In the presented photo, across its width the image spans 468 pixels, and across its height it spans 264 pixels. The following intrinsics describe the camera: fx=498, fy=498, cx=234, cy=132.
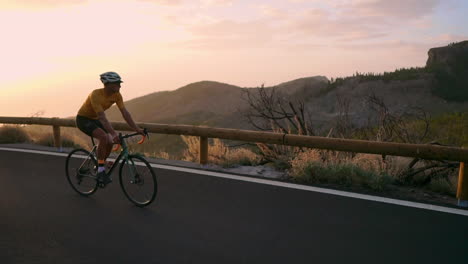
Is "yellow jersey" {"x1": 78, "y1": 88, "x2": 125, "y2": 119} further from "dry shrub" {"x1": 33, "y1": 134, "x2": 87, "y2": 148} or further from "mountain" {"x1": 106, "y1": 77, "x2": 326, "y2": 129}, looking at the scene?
"mountain" {"x1": 106, "y1": 77, "x2": 326, "y2": 129}

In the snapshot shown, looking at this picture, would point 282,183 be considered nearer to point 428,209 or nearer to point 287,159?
point 287,159

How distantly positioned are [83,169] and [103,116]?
1.56 meters

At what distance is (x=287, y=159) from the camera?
33.0ft

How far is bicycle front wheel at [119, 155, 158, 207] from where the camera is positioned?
7062 mm

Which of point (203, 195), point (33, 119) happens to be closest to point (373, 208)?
point (203, 195)

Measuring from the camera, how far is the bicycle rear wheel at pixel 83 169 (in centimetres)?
795

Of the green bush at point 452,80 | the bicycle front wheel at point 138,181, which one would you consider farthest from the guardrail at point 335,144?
the green bush at point 452,80

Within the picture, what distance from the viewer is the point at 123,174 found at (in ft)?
24.1

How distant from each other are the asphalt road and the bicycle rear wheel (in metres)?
0.17

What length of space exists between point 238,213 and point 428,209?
267cm

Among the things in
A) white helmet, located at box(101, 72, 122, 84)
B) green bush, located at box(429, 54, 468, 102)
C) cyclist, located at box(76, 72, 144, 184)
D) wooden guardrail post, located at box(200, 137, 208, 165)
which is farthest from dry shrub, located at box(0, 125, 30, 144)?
green bush, located at box(429, 54, 468, 102)

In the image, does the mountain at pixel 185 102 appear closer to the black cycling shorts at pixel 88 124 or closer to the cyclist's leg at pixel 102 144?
the black cycling shorts at pixel 88 124

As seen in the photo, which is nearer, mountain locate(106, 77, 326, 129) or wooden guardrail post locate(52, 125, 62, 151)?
A: wooden guardrail post locate(52, 125, 62, 151)

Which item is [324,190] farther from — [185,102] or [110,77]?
[185,102]
